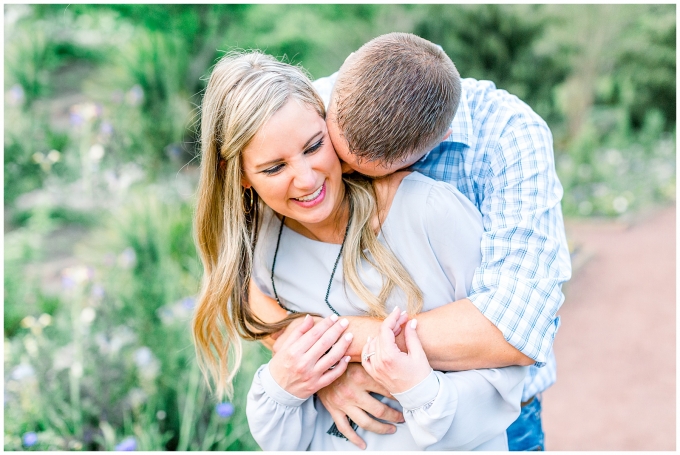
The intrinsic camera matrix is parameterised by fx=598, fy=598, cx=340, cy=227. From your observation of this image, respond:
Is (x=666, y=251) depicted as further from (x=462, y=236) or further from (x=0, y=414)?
(x=0, y=414)

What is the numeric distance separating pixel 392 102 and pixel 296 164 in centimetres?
30

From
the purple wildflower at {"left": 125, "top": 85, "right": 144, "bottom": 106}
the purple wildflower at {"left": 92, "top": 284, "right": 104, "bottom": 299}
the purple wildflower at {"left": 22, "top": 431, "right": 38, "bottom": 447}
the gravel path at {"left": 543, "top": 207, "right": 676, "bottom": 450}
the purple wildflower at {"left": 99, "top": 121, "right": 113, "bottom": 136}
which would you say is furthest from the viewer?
the purple wildflower at {"left": 125, "top": 85, "right": 144, "bottom": 106}

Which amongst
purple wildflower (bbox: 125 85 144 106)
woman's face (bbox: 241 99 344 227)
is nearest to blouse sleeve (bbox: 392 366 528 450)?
woman's face (bbox: 241 99 344 227)

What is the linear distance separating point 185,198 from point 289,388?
353 centimetres

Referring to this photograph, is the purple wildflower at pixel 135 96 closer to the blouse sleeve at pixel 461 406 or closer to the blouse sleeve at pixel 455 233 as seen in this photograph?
the blouse sleeve at pixel 455 233

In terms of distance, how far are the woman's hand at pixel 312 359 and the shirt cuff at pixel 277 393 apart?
1cm

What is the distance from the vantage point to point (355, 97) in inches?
61.6

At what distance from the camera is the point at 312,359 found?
170cm

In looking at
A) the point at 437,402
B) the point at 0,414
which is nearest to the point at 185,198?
the point at 0,414

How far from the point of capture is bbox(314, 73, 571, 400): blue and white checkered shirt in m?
1.62

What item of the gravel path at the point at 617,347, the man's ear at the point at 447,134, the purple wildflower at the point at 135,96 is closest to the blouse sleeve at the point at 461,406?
the man's ear at the point at 447,134

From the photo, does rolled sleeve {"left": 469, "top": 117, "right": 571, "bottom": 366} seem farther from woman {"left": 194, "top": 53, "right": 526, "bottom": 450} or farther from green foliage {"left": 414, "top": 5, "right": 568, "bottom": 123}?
green foliage {"left": 414, "top": 5, "right": 568, "bottom": 123}

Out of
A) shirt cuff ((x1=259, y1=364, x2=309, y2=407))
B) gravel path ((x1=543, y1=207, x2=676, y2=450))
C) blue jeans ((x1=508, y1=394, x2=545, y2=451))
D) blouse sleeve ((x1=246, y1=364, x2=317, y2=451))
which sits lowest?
gravel path ((x1=543, y1=207, x2=676, y2=450))

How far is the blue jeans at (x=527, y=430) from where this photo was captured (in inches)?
83.3
